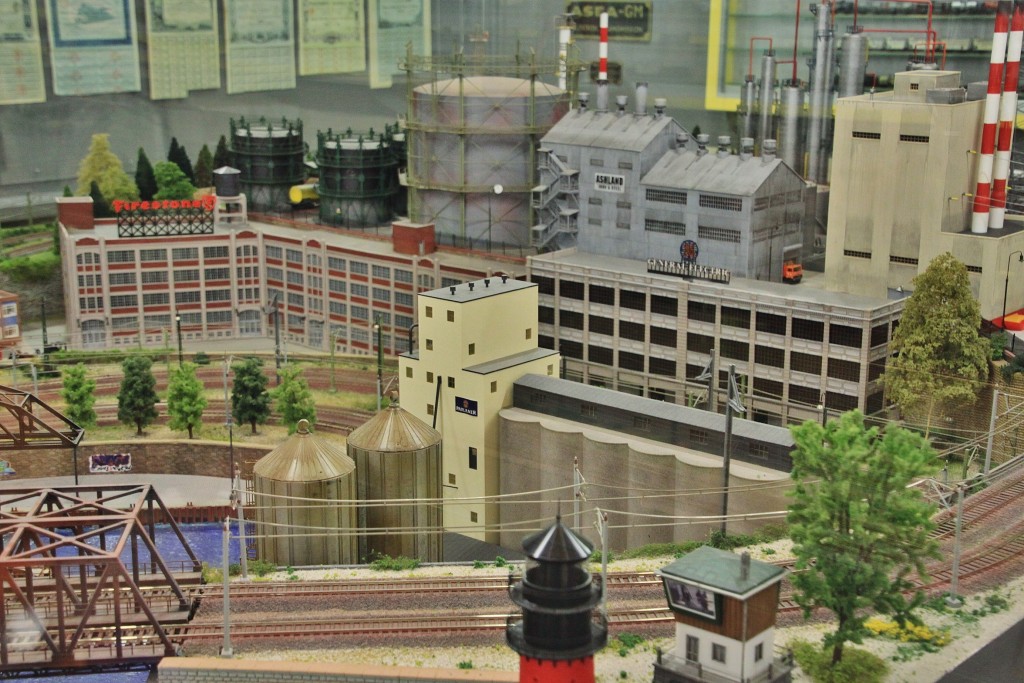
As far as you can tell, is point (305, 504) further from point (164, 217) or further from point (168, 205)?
point (168, 205)

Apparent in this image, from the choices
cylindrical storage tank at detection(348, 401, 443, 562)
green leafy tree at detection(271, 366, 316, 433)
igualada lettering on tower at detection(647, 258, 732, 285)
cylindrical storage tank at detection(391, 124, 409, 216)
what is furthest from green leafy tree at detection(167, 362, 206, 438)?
cylindrical storage tank at detection(391, 124, 409, 216)

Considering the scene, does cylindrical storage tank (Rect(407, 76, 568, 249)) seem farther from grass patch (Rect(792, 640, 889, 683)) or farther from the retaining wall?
grass patch (Rect(792, 640, 889, 683))

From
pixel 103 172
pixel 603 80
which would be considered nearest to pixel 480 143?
pixel 603 80

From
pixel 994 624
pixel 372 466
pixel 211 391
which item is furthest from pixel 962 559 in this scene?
pixel 211 391

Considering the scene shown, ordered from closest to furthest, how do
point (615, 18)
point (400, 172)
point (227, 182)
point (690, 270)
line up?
point (690, 270) < point (227, 182) < point (615, 18) < point (400, 172)

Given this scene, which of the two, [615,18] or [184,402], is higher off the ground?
[615,18]

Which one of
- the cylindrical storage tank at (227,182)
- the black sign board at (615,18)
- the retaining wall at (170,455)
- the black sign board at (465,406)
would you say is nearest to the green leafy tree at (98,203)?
the cylindrical storage tank at (227,182)
